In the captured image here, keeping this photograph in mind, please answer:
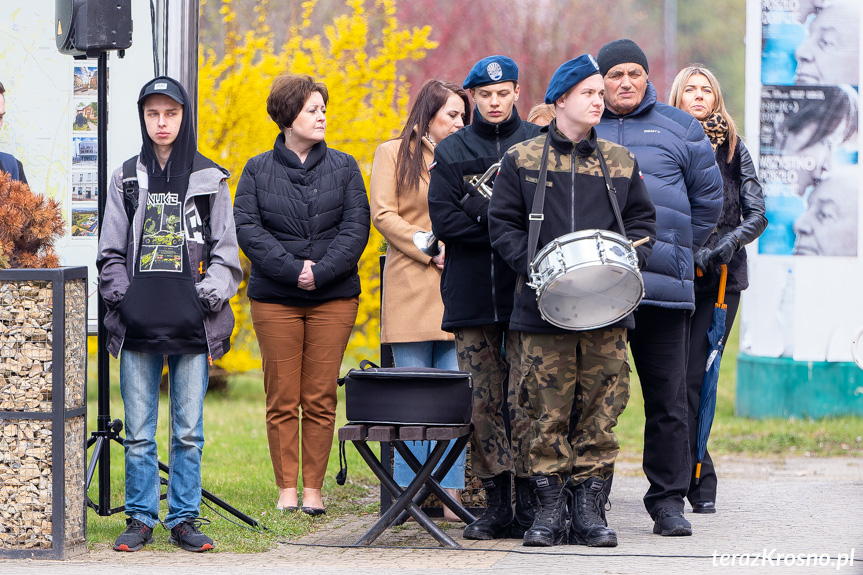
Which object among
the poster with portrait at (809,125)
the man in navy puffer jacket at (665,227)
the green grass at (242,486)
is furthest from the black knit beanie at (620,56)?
the poster with portrait at (809,125)

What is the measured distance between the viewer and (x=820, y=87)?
1166 cm

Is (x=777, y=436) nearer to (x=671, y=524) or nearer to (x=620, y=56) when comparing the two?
(x=671, y=524)

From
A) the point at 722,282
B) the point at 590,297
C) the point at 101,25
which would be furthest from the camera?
the point at 722,282

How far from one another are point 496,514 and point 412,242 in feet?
5.11

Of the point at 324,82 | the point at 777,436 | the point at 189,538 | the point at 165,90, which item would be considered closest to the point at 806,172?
the point at 777,436

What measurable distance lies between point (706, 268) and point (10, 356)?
12.2 feet

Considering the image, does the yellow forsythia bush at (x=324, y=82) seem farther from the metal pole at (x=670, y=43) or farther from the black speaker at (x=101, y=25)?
the metal pole at (x=670, y=43)

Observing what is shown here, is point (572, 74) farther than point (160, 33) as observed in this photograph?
No

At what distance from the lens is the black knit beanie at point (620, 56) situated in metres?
7.08

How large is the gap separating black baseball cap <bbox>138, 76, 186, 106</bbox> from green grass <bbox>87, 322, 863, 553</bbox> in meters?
2.22

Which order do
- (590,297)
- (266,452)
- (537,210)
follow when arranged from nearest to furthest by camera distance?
(590,297) → (537,210) → (266,452)

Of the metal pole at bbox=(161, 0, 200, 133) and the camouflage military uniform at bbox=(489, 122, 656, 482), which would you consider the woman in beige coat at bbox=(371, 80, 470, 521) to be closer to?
the camouflage military uniform at bbox=(489, 122, 656, 482)

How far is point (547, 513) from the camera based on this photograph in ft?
21.3

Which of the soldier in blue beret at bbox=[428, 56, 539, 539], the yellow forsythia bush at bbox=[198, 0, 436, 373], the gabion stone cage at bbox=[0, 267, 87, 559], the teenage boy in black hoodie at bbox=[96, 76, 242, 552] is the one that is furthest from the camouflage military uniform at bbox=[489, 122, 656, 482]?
the yellow forsythia bush at bbox=[198, 0, 436, 373]
